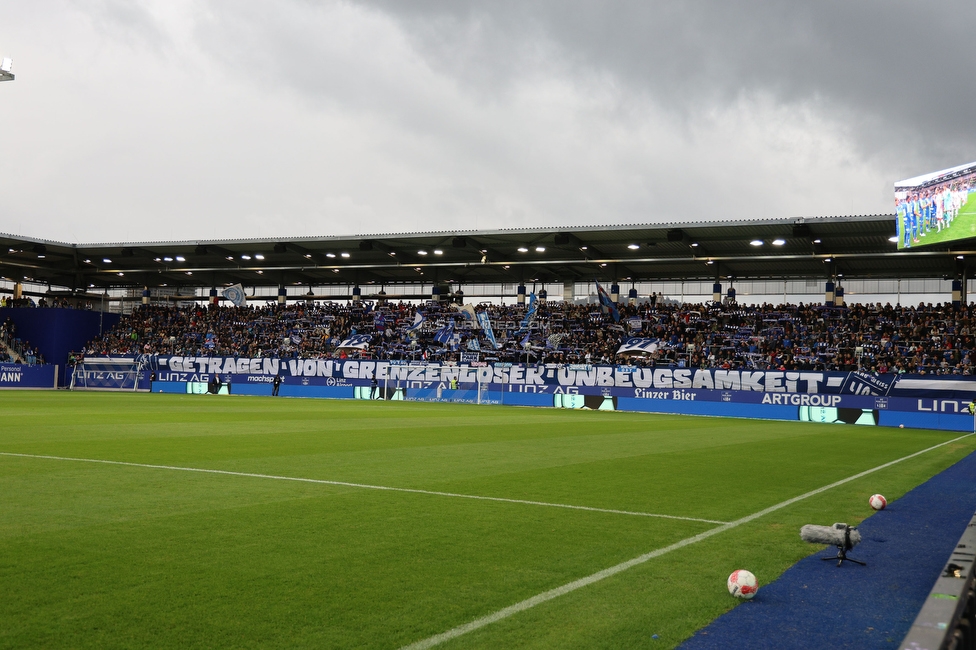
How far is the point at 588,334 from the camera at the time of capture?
171ft

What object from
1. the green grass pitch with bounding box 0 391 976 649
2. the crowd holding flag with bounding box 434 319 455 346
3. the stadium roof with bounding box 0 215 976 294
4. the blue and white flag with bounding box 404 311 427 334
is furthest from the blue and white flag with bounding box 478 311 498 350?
the green grass pitch with bounding box 0 391 976 649

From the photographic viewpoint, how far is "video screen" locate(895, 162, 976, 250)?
31.6 m

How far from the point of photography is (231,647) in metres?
4.36

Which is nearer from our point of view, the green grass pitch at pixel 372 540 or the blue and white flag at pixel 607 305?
the green grass pitch at pixel 372 540

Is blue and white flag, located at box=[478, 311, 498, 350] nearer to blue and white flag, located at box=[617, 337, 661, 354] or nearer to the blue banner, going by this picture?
blue and white flag, located at box=[617, 337, 661, 354]

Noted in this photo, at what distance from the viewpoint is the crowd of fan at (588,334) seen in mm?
42750

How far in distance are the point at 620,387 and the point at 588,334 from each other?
962 cm

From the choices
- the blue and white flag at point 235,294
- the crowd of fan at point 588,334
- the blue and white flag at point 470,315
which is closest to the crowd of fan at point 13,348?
the crowd of fan at point 588,334

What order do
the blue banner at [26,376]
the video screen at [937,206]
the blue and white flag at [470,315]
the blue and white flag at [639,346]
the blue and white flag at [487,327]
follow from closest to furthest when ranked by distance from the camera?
the video screen at [937,206]
the blue and white flag at [639,346]
the blue banner at [26,376]
the blue and white flag at [487,327]
the blue and white flag at [470,315]

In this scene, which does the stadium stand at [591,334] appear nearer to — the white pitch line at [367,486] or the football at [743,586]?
the white pitch line at [367,486]

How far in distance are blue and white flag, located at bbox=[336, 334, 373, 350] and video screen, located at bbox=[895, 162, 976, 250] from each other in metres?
34.9

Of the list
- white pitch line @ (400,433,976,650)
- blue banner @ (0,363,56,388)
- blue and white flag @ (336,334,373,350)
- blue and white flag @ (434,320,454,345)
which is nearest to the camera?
white pitch line @ (400,433,976,650)

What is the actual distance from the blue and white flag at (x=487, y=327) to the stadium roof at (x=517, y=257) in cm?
474

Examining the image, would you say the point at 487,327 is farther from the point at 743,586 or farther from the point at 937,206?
the point at 743,586
